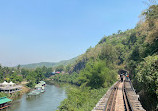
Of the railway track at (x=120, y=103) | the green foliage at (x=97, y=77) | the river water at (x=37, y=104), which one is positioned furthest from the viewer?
the river water at (x=37, y=104)

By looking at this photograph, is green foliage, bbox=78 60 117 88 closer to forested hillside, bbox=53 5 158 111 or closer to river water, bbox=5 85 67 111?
forested hillside, bbox=53 5 158 111

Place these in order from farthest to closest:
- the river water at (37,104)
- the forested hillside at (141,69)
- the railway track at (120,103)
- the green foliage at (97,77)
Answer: the river water at (37,104) < the green foliage at (97,77) < the forested hillside at (141,69) < the railway track at (120,103)

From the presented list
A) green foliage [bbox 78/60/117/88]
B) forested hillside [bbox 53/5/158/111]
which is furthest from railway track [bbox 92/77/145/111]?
green foliage [bbox 78/60/117/88]

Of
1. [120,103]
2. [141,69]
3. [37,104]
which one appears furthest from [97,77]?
[37,104]

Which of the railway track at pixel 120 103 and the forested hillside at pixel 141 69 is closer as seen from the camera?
the railway track at pixel 120 103

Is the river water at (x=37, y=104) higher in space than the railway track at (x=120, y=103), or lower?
lower

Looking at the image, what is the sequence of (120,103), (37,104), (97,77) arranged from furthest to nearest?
(37,104) < (97,77) < (120,103)

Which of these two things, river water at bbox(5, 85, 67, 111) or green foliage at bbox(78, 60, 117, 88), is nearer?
green foliage at bbox(78, 60, 117, 88)

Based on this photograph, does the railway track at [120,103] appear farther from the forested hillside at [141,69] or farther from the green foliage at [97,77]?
the green foliage at [97,77]

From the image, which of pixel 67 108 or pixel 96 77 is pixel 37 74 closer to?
pixel 96 77

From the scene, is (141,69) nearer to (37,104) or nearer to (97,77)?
(97,77)

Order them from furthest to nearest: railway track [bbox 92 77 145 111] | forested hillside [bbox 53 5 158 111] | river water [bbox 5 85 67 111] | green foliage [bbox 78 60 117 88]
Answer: river water [bbox 5 85 67 111], green foliage [bbox 78 60 117 88], forested hillside [bbox 53 5 158 111], railway track [bbox 92 77 145 111]

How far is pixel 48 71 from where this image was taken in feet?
464

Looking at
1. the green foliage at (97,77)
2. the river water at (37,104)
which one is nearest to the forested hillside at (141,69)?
the green foliage at (97,77)
